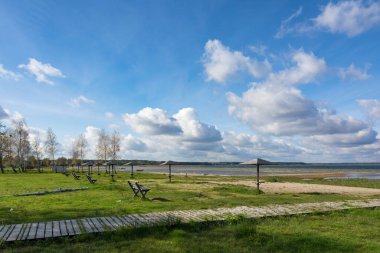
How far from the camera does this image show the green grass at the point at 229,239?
6039 mm

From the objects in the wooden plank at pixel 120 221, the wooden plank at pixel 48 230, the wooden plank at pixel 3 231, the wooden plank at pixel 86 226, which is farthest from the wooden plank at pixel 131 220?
the wooden plank at pixel 3 231

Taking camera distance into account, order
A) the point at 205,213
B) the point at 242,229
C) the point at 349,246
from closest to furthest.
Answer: the point at 349,246, the point at 242,229, the point at 205,213

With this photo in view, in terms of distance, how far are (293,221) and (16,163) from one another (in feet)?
226

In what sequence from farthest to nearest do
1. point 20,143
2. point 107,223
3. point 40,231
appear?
point 20,143 < point 107,223 < point 40,231

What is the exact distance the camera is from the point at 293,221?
8648mm

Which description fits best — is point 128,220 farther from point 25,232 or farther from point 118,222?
point 25,232

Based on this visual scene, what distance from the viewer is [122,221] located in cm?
816

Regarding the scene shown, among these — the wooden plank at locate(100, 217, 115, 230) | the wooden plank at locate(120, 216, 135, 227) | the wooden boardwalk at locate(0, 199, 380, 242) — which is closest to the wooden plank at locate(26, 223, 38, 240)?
the wooden boardwalk at locate(0, 199, 380, 242)

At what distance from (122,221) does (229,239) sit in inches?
113

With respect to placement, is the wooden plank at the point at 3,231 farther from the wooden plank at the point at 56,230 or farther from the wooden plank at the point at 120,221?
the wooden plank at the point at 120,221

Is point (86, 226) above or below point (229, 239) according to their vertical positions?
above

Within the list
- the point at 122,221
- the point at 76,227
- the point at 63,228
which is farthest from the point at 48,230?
the point at 122,221

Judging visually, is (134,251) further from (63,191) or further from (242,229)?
(63,191)

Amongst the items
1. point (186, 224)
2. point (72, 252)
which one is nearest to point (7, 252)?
point (72, 252)
